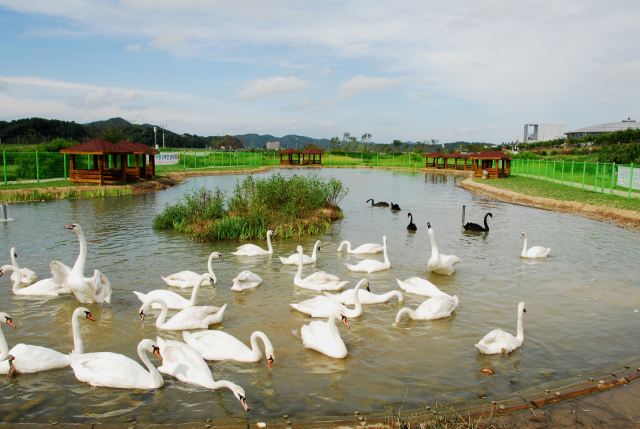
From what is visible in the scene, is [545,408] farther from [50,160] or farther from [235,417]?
[50,160]

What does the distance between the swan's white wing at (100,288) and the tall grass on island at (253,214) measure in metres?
5.66

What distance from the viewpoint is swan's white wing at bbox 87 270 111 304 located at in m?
7.89

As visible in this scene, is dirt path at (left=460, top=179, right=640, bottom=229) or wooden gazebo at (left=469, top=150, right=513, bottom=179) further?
wooden gazebo at (left=469, top=150, right=513, bottom=179)

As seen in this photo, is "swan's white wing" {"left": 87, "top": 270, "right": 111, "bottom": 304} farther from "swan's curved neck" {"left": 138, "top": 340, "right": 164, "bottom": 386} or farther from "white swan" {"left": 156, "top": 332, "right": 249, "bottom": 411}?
"swan's curved neck" {"left": 138, "top": 340, "right": 164, "bottom": 386}

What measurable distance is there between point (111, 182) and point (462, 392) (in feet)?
92.5

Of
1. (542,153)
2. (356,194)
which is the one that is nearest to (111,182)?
(356,194)

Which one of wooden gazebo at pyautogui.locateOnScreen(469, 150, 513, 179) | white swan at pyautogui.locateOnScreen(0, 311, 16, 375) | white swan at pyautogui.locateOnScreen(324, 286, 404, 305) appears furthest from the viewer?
wooden gazebo at pyautogui.locateOnScreen(469, 150, 513, 179)

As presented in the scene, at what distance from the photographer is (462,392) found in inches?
213

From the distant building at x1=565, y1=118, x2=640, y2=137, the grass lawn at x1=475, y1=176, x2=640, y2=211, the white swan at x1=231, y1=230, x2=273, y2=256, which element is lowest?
the white swan at x1=231, y1=230, x2=273, y2=256

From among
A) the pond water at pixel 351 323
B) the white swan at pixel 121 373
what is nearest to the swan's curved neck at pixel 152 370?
the white swan at pixel 121 373

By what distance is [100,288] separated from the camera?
7973 mm

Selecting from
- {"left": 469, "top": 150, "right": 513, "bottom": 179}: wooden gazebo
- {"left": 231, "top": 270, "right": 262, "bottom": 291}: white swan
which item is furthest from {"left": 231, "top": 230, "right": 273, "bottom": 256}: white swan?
{"left": 469, "top": 150, "right": 513, "bottom": 179}: wooden gazebo

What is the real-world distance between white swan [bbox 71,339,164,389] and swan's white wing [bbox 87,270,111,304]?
8.76 feet

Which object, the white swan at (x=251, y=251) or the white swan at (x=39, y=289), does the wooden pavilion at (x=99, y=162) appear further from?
the white swan at (x=39, y=289)
